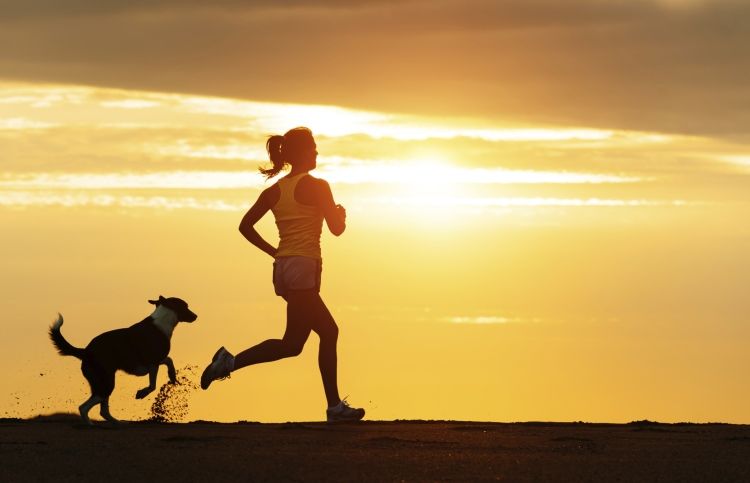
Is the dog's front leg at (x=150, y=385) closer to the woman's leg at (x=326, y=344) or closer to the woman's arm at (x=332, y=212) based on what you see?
the woman's leg at (x=326, y=344)

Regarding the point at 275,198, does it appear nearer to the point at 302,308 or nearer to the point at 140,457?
the point at 302,308

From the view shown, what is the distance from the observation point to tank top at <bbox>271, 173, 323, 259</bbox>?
483 inches

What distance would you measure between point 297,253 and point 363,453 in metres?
2.89

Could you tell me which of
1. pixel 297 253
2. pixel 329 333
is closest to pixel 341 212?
pixel 297 253

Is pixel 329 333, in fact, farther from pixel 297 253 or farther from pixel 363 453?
pixel 363 453

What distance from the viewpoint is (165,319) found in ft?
44.9

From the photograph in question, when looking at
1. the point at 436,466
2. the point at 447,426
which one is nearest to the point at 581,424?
the point at 447,426

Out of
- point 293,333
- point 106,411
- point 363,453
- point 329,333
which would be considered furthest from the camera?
point 106,411

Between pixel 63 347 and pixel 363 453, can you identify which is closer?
pixel 363 453

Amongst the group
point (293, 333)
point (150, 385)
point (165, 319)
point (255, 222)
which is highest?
point (255, 222)

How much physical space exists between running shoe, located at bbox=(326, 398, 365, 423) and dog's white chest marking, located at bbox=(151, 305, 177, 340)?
217cm

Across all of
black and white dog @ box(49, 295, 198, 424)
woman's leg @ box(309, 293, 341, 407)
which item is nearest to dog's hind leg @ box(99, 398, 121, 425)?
black and white dog @ box(49, 295, 198, 424)

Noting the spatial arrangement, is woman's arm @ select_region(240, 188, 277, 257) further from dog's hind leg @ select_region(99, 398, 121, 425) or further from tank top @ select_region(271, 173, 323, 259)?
dog's hind leg @ select_region(99, 398, 121, 425)

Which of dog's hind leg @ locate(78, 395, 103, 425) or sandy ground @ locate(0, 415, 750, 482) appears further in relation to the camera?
dog's hind leg @ locate(78, 395, 103, 425)
